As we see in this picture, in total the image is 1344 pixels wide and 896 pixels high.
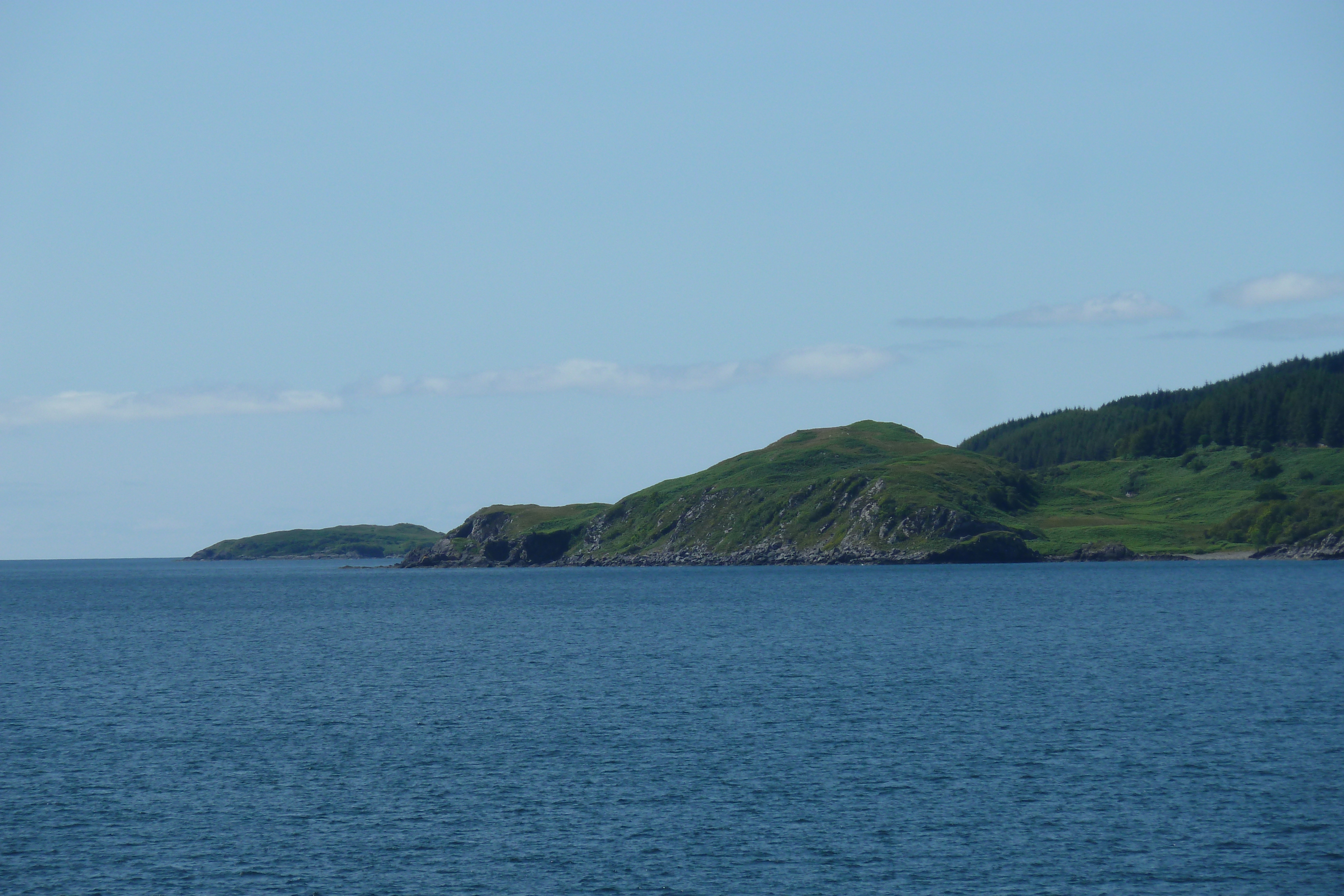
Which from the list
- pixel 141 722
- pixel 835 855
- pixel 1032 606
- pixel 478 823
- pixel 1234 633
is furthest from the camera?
pixel 1032 606

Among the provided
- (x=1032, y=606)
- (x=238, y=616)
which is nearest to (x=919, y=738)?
(x=1032, y=606)

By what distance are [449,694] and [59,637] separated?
230 ft

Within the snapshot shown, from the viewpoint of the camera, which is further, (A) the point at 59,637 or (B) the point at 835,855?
(A) the point at 59,637

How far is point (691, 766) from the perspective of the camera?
180ft

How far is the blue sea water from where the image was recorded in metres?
40.0

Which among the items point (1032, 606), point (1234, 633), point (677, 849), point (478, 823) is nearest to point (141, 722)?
point (478, 823)

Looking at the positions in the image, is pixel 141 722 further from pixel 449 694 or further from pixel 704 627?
pixel 704 627

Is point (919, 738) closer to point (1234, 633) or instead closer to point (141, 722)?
point (141, 722)

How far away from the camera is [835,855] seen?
41.3 meters

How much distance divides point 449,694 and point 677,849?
132ft

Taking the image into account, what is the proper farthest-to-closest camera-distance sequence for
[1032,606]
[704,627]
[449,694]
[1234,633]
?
[1032,606], [704,627], [1234,633], [449,694]

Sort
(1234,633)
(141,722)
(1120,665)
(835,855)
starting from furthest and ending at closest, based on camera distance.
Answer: (1234,633), (1120,665), (141,722), (835,855)

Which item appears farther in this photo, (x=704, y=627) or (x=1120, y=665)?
(x=704, y=627)

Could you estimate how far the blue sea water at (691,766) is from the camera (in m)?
40.0
